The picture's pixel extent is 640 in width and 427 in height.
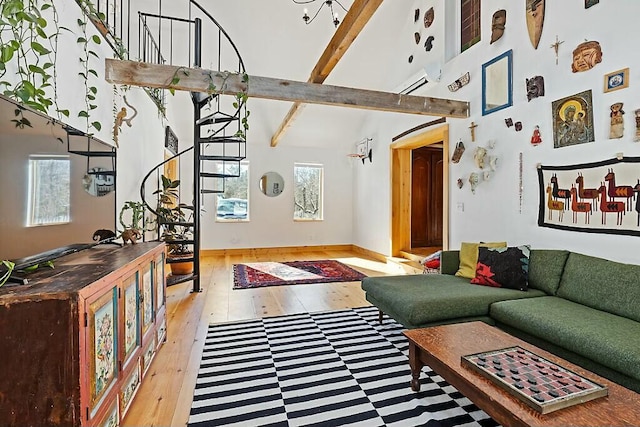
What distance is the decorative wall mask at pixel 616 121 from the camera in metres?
2.53

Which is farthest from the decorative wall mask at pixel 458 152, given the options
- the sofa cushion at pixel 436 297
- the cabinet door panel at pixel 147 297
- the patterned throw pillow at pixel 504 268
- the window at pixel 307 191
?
the window at pixel 307 191

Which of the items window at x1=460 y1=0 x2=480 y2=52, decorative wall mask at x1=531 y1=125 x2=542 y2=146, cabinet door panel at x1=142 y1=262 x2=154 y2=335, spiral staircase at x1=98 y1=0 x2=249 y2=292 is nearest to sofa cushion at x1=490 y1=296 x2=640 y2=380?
decorative wall mask at x1=531 y1=125 x2=542 y2=146

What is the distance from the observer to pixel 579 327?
1989 millimetres

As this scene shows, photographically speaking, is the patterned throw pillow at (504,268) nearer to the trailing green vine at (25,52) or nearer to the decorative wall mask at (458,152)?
the decorative wall mask at (458,152)

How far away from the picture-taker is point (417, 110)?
3.93 meters

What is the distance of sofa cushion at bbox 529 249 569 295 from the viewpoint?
2715 millimetres

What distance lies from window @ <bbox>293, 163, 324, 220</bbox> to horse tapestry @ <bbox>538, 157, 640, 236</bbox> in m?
5.20

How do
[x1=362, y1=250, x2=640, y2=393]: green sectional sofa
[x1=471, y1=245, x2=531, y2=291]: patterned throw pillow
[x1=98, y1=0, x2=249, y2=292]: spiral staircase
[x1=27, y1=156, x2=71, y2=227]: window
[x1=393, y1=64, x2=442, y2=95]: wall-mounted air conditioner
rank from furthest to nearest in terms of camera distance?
[x1=393, y1=64, x2=442, y2=95]: wall-mounted air conditioner, [x1=98, y1=0, x2=249, y2=292]: spiral staircase, [x1=471, y1=245, x2=531, y2=291]: patterned throw pillow, [x1=362, y1=250, x2=640, y2=393]: green sectional sofa, [x1=27, y1=156, x2=71, y2=227]: window

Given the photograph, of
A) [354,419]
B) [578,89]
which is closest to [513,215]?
[578,89]

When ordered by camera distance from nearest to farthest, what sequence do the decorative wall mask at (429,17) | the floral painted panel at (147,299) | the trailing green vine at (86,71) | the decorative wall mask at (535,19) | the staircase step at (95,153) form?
the staircase step at (95,153) → the floral painted panel at (147,299) → the trailing green vine at (86,71) → the decorative wall mask at (535,19) → the decorative wall mask at (429,17)

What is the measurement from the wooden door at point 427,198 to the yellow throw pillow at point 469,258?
11.2 ft

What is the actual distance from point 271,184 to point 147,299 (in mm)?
5438

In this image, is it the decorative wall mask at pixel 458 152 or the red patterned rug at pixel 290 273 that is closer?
the decorative wall mask at pixel 458 152

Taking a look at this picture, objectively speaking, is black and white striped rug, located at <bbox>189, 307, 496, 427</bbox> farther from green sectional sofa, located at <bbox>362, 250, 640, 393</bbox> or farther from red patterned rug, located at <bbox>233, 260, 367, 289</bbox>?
red patterned rug, located at <bbox>233, 260, 367, 289</bbox>
